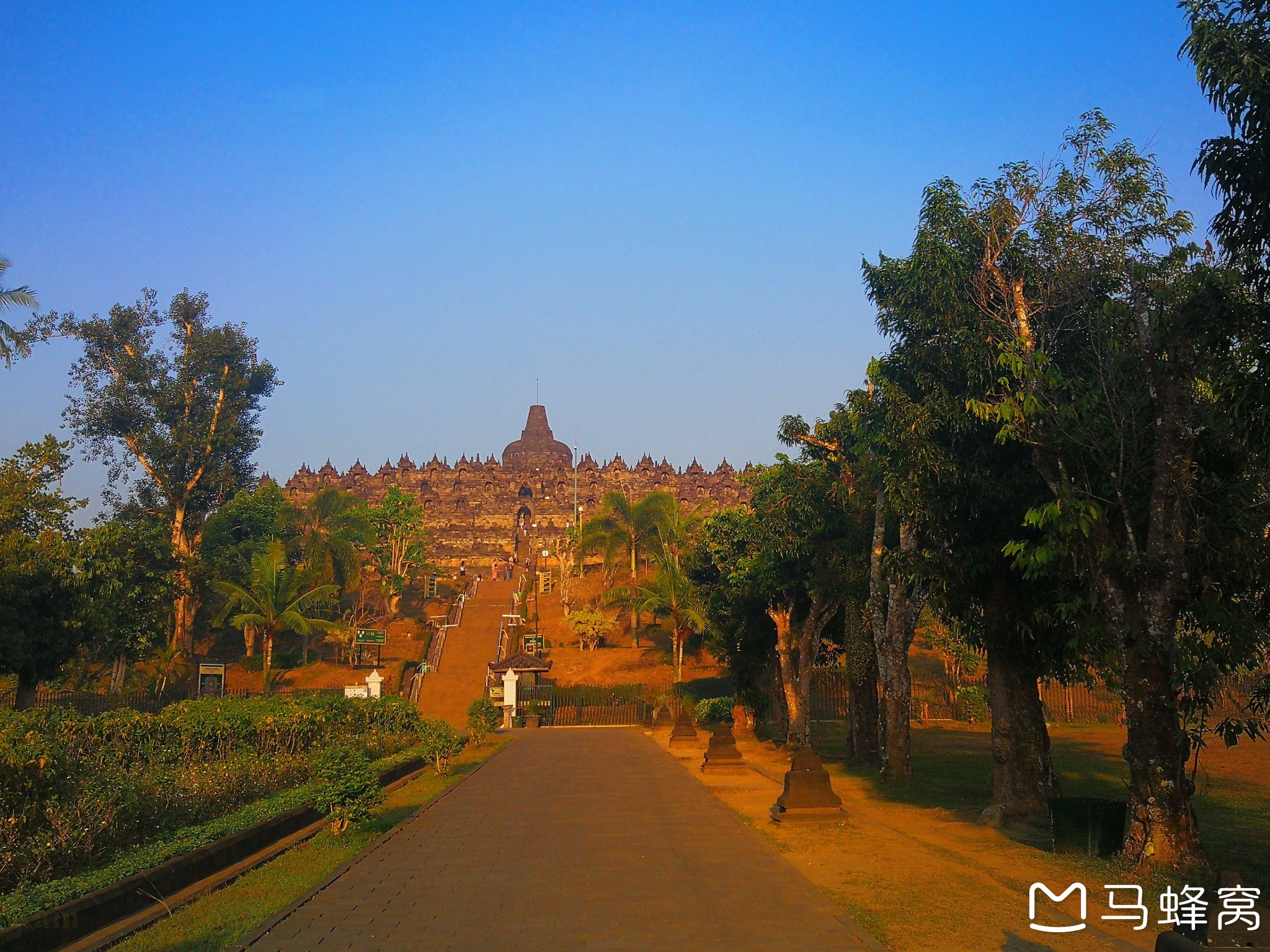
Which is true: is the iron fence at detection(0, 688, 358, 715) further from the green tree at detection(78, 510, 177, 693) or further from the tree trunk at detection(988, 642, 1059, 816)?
the tree trunk at detection(988, 642, 1059, 816)

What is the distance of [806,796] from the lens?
11.4m

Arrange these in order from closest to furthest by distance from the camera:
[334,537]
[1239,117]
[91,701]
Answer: [1239,117], [91,701], [334,537]

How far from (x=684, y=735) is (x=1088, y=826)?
47.6ft

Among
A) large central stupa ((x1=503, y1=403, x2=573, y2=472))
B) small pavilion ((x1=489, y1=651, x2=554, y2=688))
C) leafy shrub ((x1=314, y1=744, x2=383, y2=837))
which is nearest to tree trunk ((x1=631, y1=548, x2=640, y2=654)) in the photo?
small pavilion ((x1=489, y1=651, x2=554, y2=688))

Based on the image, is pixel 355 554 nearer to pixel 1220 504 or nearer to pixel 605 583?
pixel 605 583

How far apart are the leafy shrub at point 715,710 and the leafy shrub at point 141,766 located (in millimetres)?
12492

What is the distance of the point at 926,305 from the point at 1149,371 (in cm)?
324

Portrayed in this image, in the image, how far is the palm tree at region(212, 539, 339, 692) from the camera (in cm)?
3541

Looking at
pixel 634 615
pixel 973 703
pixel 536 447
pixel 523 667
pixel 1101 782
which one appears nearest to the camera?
pixel 1101 782

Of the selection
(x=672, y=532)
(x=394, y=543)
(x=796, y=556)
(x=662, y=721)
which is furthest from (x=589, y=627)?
(x=796, y=556)

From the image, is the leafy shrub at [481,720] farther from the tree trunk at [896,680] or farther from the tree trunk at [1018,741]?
the tree trunk at [1018,741]

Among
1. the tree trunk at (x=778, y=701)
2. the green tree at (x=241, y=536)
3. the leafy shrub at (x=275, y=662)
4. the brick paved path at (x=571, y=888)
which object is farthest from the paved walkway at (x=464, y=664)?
the brick paved path at (x=571, y=888)

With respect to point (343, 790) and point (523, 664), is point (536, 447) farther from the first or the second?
point (343, 790)

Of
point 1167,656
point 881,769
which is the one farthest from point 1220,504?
point 881,769
